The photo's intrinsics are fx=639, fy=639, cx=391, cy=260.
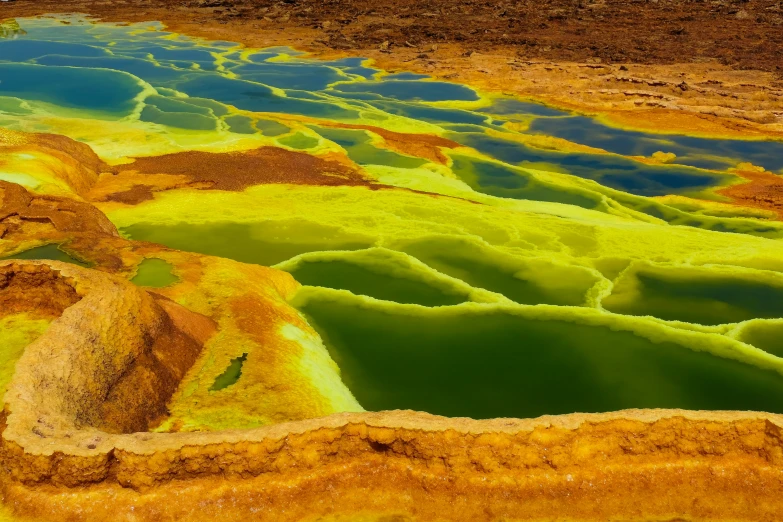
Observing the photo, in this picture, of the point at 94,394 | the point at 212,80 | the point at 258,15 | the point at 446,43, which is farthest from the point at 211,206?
the point at 258,15

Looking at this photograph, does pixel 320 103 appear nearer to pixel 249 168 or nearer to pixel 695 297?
pixel 249 168

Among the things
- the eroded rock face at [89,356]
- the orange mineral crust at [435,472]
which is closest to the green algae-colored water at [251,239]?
the eroded rock face at [89,356]

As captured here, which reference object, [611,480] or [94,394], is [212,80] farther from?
[611,480]

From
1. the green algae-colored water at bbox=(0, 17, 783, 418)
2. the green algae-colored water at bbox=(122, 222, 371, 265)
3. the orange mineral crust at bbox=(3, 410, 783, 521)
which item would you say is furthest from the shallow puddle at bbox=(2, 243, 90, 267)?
the orange mineral crust at bbox=(3, 410, 783, 521)

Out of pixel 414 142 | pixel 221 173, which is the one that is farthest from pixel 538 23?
pixel 221 173

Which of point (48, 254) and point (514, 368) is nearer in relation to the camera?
point (514, 368)
